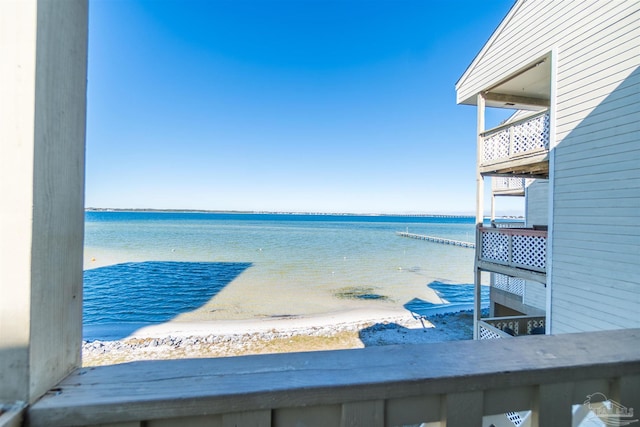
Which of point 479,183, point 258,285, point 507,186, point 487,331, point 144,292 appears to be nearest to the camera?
point 487,331

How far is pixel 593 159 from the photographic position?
381 centimetres

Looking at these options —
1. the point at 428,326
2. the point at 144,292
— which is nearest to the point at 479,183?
the point at 428,326

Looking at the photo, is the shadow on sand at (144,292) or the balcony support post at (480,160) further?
the shadow on sand at (144,292)

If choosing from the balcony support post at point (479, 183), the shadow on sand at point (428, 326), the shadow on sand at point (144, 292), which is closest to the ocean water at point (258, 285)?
the shadow on sand at point (144, 292)

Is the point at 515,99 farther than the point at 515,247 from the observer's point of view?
Yes

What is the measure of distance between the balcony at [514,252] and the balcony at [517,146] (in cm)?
117

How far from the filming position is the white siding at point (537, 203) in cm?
820

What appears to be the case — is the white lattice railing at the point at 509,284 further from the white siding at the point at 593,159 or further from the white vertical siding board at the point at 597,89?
the white vertical siding board at the point at 597,89

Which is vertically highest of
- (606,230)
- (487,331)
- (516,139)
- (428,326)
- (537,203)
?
(516,139)

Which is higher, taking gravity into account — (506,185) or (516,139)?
(516,139)

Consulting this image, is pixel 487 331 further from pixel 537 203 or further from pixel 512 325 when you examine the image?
pixel 537 203

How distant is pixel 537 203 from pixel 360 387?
10130 mm

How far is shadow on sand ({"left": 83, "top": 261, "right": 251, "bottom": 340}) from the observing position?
10.4 m

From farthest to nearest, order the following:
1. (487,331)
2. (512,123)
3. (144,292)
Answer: (144,292), (487,331), (512,123)
